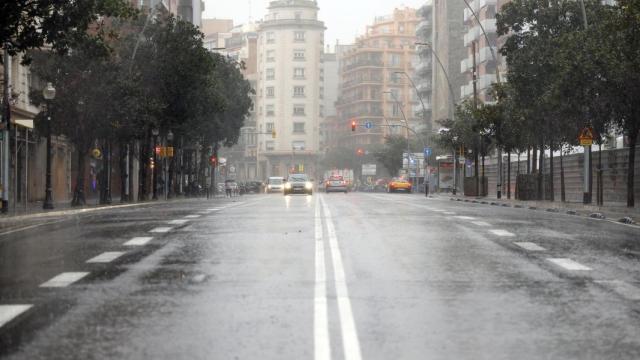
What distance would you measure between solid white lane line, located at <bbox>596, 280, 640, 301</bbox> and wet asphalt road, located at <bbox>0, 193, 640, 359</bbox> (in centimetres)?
2

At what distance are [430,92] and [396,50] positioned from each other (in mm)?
47632

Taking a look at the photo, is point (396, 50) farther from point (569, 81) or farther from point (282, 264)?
point (282, 264)

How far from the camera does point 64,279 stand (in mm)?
11781

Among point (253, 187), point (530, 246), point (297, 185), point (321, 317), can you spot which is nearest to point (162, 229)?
point (530, 246)

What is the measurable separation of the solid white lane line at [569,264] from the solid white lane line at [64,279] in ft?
18.9

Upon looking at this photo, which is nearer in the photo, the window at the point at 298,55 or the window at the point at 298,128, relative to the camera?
the window at the point at 298,55

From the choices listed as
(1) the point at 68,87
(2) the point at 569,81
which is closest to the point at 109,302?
(2) the point at 569,81

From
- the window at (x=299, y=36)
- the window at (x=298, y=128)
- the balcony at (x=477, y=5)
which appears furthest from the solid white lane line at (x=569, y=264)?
the window at (x=299, y=36)

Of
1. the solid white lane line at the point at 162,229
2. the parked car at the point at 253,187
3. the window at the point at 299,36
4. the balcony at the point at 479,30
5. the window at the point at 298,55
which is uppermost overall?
the window at the point at 299,36

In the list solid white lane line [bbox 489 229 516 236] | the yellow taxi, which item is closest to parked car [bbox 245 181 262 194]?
the yellow taxi

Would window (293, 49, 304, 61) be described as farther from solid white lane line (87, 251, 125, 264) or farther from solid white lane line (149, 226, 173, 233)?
solid white lane line (87, 251, 125, 264)

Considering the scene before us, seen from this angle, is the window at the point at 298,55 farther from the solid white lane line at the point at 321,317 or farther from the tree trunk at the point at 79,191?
the solid white lane line at the point at 321,317

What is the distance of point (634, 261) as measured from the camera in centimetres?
1428

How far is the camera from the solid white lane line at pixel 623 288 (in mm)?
10555
